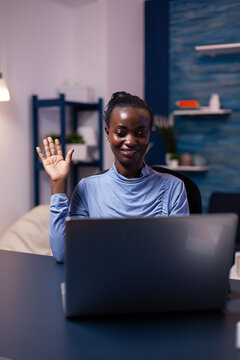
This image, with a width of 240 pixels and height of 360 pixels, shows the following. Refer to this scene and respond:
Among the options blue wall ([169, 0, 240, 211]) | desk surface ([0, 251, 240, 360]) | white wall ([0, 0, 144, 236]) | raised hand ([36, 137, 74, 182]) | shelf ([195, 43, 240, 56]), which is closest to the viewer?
desk surface ([0, 251, 240, 360])

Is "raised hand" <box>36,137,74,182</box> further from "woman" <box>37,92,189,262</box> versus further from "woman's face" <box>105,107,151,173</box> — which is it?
"woman's face" <box>105,107,151,173</box>

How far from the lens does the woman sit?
4.83 ft

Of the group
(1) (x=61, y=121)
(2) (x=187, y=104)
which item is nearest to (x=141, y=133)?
(1) (x=61, y=121)

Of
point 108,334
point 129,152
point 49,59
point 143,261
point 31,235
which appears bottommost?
point 31,235

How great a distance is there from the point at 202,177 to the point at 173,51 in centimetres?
129

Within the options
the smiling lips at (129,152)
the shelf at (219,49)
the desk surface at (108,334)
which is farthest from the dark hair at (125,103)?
the shelf at (219,49)

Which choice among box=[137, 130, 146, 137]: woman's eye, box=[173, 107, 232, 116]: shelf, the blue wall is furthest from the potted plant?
box=[137, 130, 146, 137]: woman's eye

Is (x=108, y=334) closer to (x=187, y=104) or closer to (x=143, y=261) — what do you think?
(x=143, y=261)

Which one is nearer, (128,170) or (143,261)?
(143,261)

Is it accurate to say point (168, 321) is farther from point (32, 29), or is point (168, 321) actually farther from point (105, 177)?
point (32, 29)

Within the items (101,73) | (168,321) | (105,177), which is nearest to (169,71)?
(101,73)

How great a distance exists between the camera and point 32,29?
4.03m

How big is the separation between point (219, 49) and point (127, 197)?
3.16m

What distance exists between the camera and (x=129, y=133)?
1526 mm
